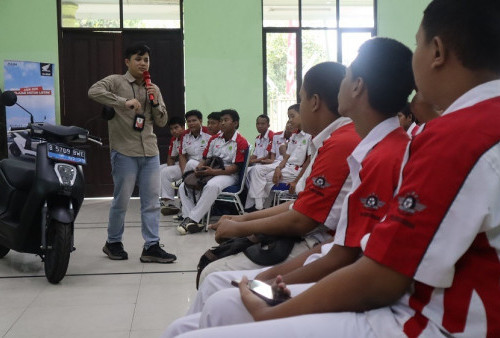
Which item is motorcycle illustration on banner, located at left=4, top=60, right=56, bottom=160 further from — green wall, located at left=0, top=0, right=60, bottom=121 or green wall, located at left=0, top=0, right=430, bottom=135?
green wall, located at left=0, top=0, right=430, bottom=135

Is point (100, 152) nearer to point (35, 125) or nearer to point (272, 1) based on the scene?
point (272, 1)

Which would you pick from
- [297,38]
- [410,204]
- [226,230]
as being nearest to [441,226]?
[410,204]

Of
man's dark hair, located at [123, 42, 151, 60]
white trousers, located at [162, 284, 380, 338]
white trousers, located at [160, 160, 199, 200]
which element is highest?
man's dark hair, located at [123, 42, 151, 60]

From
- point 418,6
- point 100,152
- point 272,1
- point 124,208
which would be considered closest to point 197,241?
point 124,208

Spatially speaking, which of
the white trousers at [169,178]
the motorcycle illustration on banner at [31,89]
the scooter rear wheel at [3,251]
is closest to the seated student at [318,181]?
the scooter rear wheel at [3,251]

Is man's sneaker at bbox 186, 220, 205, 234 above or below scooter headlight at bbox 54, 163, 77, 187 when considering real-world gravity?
below

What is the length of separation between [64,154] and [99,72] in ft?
16.3

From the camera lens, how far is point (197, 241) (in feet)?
15.2

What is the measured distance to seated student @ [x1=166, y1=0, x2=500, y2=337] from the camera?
0.79 meters

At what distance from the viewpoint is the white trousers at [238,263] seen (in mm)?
1763

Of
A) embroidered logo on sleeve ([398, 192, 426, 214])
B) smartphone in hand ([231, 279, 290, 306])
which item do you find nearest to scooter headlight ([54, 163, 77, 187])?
smartphone in hand ([231, 279, 290, 306])

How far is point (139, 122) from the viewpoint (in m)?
3.65

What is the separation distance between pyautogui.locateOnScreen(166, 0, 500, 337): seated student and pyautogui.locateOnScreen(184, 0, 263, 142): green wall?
730cm

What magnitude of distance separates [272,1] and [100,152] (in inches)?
137
